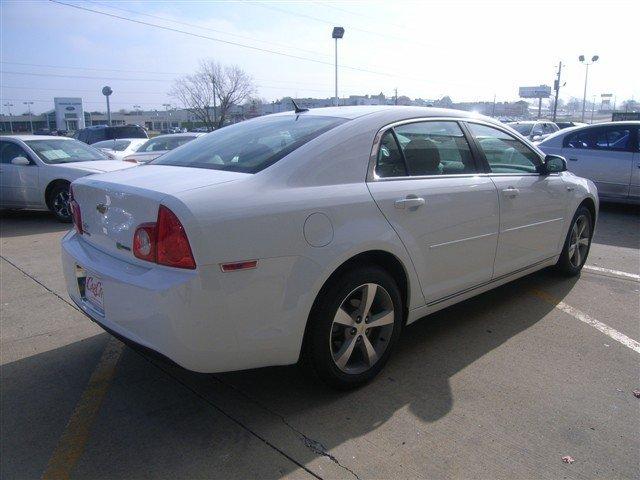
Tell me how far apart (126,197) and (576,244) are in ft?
14.3

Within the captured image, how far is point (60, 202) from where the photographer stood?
29.6 ft

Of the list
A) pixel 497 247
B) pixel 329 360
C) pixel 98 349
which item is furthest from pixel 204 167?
pixel 497 247

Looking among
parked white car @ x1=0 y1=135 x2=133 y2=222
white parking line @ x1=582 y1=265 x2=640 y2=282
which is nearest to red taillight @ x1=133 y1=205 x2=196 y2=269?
white parking line @ x1=582 y1=265 x2=640 y2=282

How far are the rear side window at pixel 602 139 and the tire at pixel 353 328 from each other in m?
7.49

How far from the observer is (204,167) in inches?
122

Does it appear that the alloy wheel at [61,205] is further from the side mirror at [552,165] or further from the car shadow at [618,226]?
the car shadow at [618,226]

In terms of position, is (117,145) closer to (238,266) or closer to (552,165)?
(552,165)

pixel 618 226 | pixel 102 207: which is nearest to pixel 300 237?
pixel 102 207

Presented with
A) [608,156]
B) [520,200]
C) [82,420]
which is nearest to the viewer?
[82,420]

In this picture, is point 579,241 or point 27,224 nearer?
point 579,241

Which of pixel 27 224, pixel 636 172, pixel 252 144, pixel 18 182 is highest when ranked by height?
pixel 252 144

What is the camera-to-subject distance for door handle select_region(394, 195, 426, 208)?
3.11 m

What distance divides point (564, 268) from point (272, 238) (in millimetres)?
3754

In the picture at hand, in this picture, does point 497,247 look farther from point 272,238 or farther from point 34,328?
point 34,328
